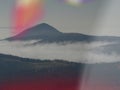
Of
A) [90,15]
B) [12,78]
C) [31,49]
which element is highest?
[90,15]

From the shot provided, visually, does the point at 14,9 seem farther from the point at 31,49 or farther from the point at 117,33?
the point at 117,33

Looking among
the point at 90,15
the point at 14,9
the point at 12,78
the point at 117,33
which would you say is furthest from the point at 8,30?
the point at 117,33

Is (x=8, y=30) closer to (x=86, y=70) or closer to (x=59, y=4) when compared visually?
(x=59, y=4)

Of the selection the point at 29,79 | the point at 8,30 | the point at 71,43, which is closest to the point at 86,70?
the point at 71,43

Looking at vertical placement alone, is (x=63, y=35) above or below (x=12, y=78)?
above

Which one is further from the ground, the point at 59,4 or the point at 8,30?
the point at 59,4
